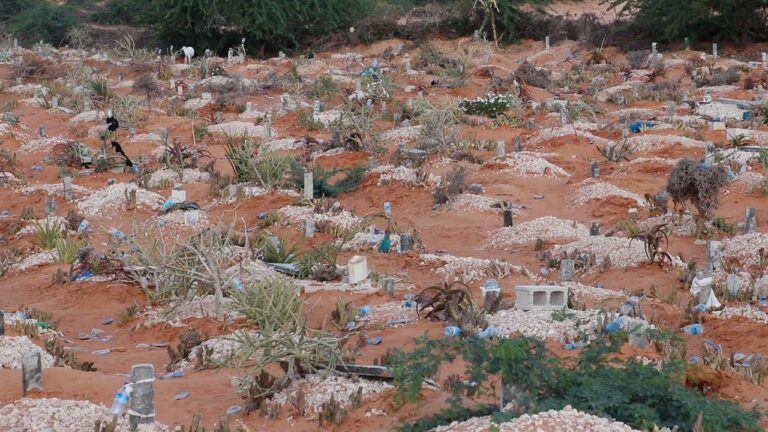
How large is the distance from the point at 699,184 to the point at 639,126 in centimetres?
676

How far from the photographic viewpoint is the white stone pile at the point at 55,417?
18.8 feet

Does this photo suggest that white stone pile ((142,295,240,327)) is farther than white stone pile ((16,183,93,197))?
No

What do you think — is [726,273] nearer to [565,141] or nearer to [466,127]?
[565,141]

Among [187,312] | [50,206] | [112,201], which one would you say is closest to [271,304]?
[187,312]

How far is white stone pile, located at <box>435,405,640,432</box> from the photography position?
477 cm

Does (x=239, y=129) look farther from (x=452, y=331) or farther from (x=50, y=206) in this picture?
(x=452, y=331)

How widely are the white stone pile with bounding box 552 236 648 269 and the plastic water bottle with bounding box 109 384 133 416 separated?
5021 mm

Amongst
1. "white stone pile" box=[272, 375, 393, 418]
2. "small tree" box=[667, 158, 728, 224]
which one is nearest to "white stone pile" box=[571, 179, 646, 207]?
"small tree" box=[667, 158, 728, 224]

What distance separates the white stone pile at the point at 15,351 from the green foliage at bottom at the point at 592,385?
283cm

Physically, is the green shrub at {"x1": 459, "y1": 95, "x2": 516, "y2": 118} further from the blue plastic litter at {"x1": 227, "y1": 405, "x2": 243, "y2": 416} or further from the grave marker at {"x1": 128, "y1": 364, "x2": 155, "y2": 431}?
the grave marker at {"x1": 128, "y1": 364, "x2": 155, "y2": 431}

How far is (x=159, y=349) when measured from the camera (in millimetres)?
7789

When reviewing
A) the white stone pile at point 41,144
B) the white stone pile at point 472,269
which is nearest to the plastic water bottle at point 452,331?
the white stone pile at point 472,269

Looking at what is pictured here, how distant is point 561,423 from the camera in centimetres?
480

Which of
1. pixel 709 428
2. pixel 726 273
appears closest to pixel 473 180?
pixel 726 273
